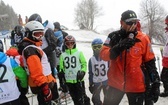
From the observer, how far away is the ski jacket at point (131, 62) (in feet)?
13.4

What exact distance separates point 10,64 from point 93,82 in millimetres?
3146

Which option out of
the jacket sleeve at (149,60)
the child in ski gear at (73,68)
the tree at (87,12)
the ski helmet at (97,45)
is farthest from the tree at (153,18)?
the jacket sleeve at (149,60)

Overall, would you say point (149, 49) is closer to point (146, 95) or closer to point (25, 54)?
point (146, 95)

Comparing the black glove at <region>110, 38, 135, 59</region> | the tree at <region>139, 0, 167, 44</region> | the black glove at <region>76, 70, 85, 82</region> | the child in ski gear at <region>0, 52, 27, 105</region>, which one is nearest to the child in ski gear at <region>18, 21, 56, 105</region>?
the child in ski gear at <region>0, 52, 27, 105</region>

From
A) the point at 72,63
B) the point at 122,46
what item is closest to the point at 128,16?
the point at 122,46

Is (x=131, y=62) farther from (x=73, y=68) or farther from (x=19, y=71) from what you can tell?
(x=73, y=68)

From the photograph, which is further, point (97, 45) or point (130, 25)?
point (97, 45)

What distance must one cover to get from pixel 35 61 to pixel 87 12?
71483mm

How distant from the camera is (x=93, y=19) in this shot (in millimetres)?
76938

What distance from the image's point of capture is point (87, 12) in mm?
74875

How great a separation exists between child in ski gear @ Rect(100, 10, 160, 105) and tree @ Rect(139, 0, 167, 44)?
53.3m

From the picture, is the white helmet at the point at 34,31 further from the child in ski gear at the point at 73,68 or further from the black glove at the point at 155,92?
the black glove at the point at 155,92

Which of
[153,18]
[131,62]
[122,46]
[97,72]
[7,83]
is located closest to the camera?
[122,46]

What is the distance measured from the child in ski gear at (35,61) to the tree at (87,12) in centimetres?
6918
